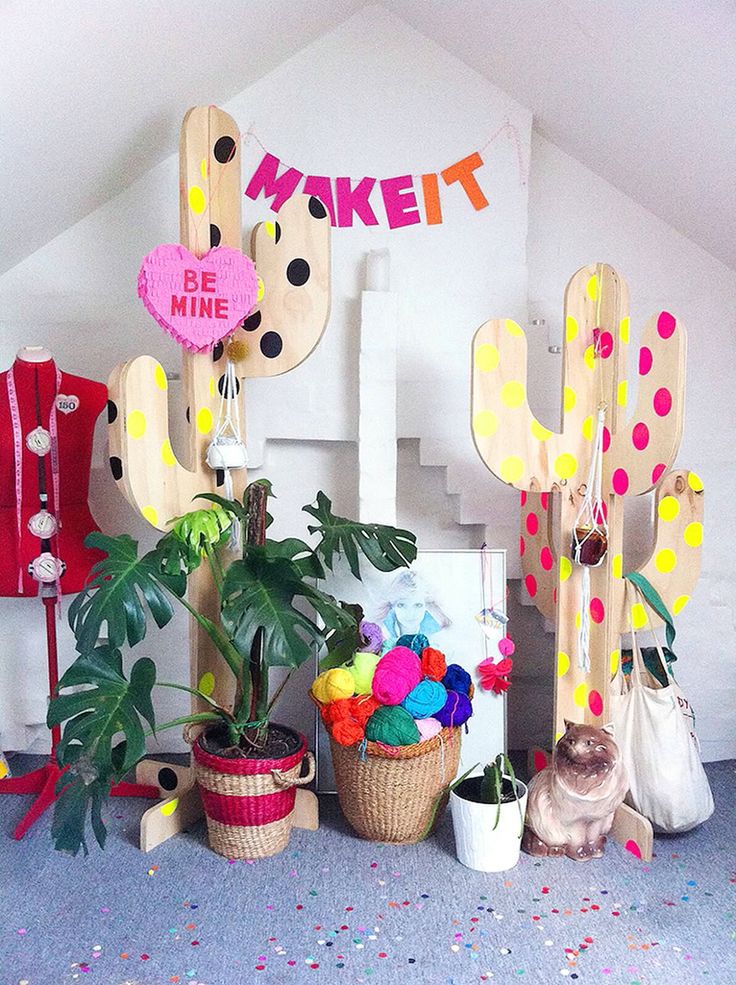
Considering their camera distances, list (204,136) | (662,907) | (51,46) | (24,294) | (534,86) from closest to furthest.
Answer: (51,46)
(662,907)
(204,136)
(534,86)
(24,294)

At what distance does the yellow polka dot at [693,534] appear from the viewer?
2.56 m

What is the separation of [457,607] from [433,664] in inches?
10.0

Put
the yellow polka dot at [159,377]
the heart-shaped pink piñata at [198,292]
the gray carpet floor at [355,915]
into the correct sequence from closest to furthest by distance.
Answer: the gray carpet floor at [355,915], the yellow polka dot at [159,377], the heart-shaped pink piñata at [198,292]

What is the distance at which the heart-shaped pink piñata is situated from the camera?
92.0 inches

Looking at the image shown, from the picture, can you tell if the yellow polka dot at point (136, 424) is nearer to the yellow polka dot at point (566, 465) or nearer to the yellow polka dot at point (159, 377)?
the yellow polka dot at point (159, 377)

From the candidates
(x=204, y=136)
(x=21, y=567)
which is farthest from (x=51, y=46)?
(x=21, y=567)

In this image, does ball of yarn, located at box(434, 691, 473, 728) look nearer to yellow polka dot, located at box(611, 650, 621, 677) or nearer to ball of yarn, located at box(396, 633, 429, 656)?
ball of yarn, located at box(396, 633, 429, 656)

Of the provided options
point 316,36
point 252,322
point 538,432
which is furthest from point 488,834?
point 316,36

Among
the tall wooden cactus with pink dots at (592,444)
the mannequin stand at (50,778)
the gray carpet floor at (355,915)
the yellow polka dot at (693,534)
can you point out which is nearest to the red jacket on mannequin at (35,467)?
the mannequin stand at (50,778)

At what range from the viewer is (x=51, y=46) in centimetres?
192

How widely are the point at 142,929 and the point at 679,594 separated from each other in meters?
1.57

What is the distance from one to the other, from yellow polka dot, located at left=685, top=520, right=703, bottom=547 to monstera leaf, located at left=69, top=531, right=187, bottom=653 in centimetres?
133

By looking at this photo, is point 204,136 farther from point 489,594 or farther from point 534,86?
point 489,594

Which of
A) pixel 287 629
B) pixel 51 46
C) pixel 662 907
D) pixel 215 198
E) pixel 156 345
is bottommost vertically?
pixel 662 907
